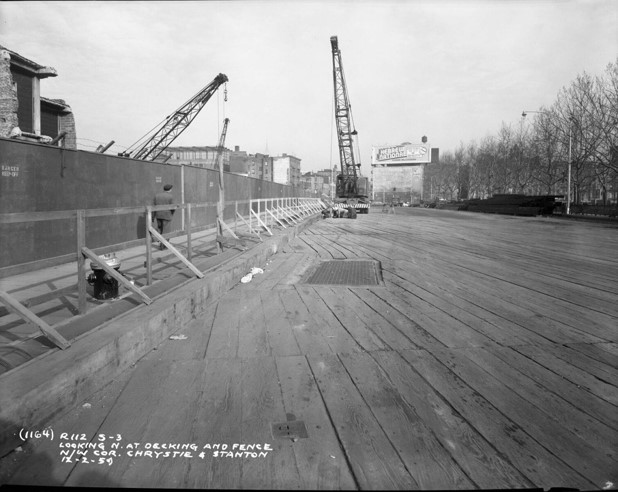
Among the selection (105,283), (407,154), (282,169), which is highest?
(407,154)

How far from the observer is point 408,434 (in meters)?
2.94

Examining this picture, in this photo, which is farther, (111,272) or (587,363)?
(111,272)

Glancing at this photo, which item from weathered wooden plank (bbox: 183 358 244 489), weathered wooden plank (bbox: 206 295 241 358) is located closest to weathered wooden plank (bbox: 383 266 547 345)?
weathered wooden plank (bbox: 206 295 241 358)

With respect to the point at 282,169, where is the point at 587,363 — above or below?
below

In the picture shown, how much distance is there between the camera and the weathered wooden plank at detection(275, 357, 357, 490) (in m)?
2.48

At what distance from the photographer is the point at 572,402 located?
3428 millimetres

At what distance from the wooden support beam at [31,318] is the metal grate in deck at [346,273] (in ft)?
16.4

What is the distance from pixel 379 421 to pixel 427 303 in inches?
143

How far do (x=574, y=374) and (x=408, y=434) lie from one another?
77.3 inches

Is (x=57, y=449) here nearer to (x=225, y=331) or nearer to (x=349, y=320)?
(x=225, y=331)

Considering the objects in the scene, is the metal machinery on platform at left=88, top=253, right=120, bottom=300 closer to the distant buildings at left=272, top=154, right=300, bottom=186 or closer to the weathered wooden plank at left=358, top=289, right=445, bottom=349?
the weathered wooden plank at left=358, top=289, right=445, bottom=349

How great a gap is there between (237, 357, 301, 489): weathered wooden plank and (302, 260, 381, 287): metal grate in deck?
13.0 ft

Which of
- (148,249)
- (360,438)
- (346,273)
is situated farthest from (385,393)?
(346,273)

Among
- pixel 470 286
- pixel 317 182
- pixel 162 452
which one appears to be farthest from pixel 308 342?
pixel 317 182
